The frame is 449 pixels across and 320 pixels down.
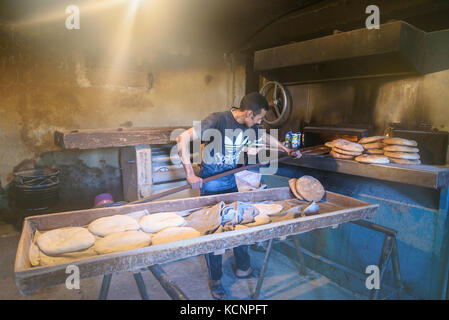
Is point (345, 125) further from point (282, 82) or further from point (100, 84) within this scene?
point (100, 84)

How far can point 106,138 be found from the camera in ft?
12.3

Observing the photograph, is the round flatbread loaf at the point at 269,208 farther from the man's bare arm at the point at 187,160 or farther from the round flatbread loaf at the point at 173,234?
the round flatbread loaf at the point at 173,234

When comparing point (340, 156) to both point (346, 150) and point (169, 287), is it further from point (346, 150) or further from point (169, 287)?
point (169, 287)

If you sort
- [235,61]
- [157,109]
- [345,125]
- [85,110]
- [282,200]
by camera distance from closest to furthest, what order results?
[282,200]
[345,125]
[85,110]
[157,109]
[235,61]

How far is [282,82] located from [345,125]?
4.22 ft

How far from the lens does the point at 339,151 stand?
2967 millimetres

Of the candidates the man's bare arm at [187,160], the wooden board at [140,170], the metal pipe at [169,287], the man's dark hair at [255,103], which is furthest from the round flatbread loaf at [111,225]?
the wooden board at [140,170]

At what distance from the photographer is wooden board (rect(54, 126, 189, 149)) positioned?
3641mm

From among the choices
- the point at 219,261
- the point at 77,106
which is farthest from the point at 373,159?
the point at 77,106

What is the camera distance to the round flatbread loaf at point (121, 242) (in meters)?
1.68

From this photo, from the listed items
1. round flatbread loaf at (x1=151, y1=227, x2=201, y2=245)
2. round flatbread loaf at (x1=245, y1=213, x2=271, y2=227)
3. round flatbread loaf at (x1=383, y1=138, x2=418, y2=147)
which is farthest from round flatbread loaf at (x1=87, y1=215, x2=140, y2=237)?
round flatbread loaf at (x1=383, y1=138, x2=418, y2=147)

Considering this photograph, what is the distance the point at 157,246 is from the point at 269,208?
3.63 feet

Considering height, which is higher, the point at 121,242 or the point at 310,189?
the point at 310,189
